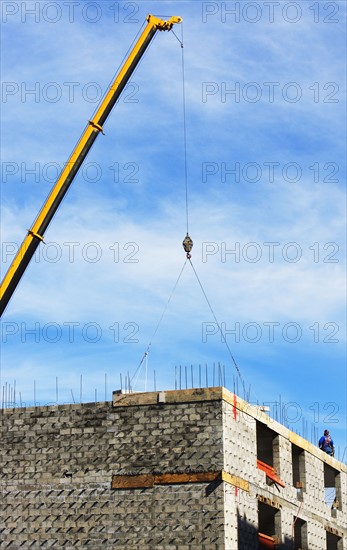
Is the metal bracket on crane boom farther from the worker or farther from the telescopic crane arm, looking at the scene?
the worker

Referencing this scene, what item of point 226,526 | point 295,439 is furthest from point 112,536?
point 295,439

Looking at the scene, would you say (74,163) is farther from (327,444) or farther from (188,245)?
(327,444)

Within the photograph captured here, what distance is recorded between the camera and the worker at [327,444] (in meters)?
55.3

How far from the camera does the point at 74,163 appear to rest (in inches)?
1823

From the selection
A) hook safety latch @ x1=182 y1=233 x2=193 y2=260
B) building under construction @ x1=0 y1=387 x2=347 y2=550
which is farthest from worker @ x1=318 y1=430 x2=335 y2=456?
hook safety latch @ x1=182 y1=233 x2=193 y2=260

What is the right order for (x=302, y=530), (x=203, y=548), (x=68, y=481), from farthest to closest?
1. (x=302, y=530)
2. (x=68, y=481)
3. (x=203, y=548)

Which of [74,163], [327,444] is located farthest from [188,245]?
[327,444]

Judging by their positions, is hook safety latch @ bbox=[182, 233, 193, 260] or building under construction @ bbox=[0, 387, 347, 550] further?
hook safety latch @ bbox=[182, 233, 193, 260]

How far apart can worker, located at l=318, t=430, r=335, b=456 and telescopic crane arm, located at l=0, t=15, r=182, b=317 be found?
64.2ft

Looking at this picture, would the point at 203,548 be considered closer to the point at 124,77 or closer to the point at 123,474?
the point at 123,474

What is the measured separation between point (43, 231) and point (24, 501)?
10985 mm

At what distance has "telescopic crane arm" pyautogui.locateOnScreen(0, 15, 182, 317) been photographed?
44.7 metres

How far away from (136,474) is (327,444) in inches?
658

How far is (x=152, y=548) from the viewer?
4062cm
